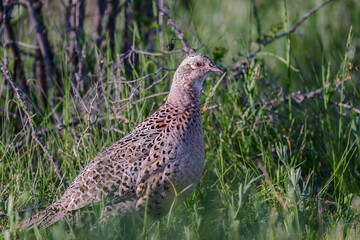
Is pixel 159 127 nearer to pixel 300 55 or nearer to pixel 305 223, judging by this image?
pixel 305 223

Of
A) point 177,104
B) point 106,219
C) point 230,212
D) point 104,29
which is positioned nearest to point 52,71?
point 104,29

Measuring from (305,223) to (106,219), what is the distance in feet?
4.14

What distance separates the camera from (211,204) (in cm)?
361

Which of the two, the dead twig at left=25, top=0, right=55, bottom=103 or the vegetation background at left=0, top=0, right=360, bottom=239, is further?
the dead twig at left=25, top=0, right=55, bottom=103

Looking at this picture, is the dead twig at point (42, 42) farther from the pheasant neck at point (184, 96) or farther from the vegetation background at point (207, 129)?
the pheasant neck at point (184, 96)

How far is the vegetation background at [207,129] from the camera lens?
345 cm

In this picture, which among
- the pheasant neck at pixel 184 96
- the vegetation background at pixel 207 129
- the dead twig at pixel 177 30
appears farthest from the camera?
the dead twig at pixel 177 30

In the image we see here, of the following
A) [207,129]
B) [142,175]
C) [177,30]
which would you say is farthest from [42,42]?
[142,175]

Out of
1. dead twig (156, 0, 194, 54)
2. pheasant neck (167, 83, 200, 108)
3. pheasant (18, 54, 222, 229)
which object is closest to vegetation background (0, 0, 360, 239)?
dead twig (156, 0, 194, 54)

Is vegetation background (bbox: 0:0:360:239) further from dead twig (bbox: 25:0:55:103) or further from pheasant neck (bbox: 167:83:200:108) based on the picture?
pheasant neck (bbox: 167:83:200:108)

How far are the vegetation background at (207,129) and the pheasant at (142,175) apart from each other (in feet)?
0.39

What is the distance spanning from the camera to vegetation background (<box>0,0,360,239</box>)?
3449mm

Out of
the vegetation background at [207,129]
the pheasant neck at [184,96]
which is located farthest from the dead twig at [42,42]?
the pheasant neck at [184,96]

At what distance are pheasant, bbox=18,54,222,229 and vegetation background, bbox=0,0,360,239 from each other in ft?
0.39
